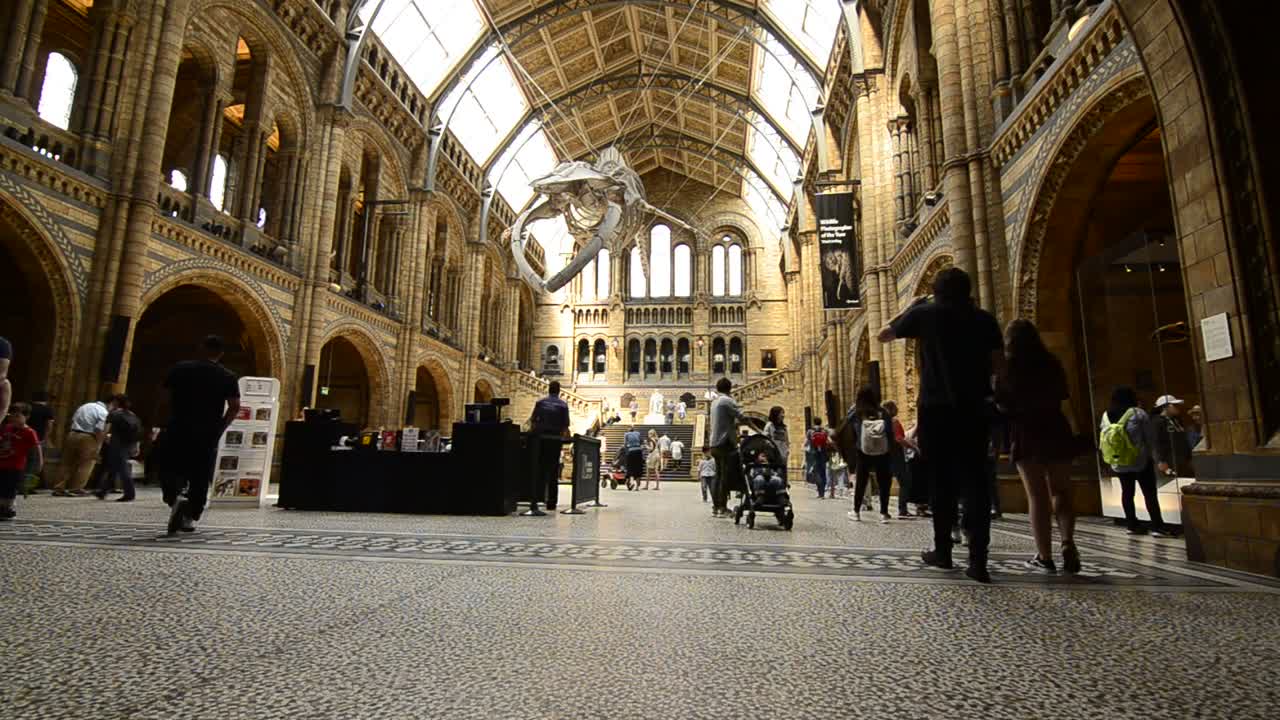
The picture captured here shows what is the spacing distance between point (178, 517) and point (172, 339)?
1588cm

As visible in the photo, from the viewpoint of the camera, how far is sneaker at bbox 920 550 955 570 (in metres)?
3.39

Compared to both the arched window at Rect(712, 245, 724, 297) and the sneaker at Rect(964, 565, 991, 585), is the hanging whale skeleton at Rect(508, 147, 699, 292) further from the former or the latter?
the arched window at Rect(712, 245, 724, 297)

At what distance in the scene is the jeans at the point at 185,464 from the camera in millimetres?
4375

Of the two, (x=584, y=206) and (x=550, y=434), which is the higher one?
(x=584, y=206)

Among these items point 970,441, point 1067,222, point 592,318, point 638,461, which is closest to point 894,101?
point 1067,222

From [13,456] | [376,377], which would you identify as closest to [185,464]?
[13,456]

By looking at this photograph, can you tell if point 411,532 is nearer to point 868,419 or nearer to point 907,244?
point 868,419

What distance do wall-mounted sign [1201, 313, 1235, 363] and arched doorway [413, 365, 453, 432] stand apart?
23.4 m

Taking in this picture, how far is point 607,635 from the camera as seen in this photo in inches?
77.5

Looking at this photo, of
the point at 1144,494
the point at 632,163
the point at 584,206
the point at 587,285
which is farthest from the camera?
the point at 587,285

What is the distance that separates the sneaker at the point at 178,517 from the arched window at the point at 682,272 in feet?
113

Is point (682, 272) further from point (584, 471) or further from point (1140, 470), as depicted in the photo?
point (1140, 470)

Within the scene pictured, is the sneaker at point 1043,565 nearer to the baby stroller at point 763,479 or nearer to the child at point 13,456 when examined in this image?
the baby stroller at point 763,479

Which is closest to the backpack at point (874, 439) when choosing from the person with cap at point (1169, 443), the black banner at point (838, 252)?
the person with cap at point (1169, 443)
